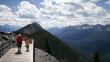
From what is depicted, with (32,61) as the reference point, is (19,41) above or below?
above

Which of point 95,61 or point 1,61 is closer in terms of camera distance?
point 1,61

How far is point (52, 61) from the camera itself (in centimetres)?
3322

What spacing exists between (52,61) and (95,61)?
7034cm

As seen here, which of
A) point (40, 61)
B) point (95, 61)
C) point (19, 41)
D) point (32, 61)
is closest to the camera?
point (32, 61)

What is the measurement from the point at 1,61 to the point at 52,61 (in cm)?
1350

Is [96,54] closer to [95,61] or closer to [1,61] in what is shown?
[95,61]

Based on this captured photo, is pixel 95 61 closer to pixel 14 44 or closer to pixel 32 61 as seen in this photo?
pixel 14 44

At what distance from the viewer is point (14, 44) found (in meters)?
35.9

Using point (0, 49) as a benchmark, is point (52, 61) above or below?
below

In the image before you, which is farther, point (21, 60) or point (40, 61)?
point (40, 61)

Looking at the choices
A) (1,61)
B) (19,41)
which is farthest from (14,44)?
(1,61)

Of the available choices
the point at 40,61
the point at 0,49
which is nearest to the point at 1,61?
the point at 0,49

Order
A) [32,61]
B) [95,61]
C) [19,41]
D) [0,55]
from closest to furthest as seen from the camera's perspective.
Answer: [32,61] → [0,55] → [19,41] → [95,61]

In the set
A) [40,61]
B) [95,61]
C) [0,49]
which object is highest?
[0,49]
